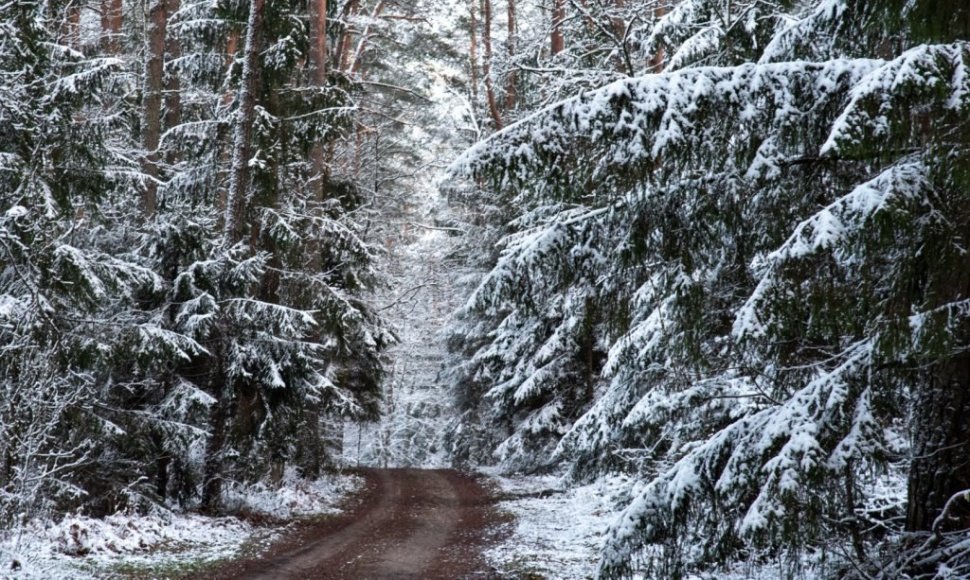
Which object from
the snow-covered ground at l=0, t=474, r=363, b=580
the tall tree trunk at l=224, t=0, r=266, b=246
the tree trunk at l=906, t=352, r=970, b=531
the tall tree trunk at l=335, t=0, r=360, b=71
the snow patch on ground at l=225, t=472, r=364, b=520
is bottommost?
the snow patch on ground at l=225, t=472, r=364, b=520

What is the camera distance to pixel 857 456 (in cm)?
391

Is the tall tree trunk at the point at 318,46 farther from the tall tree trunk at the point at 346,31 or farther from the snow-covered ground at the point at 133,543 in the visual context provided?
the snow-covered ground at the point at 133,543

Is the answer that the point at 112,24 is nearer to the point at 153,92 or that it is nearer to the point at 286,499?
the point at 153,92

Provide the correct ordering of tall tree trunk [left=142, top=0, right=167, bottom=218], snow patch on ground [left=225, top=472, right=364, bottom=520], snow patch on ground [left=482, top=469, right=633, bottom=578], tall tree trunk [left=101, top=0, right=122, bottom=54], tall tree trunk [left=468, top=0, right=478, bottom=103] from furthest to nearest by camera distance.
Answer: tall tree trunk [left=468, top=0, right=478, bottom=103] → tall tree trunk [left=101, top=0, right=122, bottom=54] → tall tree trunk [left=142, top=0, right=167, bottom=218] → snow patch on ground [left=225, top=472, right=364, bottom=520] → snow patch on ground [left=482, top=469, right=633, bottom=578]

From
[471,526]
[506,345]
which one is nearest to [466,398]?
[506,345]

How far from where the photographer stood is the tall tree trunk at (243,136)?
13078mm

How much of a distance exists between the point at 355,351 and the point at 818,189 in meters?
17.2

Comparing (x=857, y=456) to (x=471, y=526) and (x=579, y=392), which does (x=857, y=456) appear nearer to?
(x=471, y=526)

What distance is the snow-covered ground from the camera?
7871mm

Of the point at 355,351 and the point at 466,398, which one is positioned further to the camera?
the point at 466,398

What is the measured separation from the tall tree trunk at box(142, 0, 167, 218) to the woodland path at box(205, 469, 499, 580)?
22.4ft

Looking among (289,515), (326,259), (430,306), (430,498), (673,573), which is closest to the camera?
(673,573)

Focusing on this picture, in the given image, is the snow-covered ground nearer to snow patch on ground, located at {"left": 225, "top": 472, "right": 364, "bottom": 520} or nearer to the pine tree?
snow patch on ground, located at {"left": 225, "top": 472, "right": 364, "bottom": 520}

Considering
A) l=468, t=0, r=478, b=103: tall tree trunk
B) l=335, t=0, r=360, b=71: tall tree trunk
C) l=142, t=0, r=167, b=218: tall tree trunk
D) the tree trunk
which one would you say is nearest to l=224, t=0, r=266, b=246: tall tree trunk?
l=142, t=0, r=167, b=218: tall tree trunk
